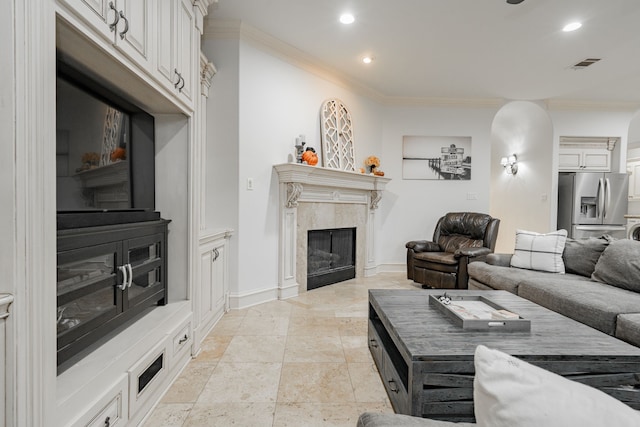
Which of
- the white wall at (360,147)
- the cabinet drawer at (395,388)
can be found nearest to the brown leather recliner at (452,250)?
the white wall at (360,147)

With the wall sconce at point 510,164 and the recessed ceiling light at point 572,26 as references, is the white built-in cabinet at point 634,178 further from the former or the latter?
the recessed ceiling light at point 572,26

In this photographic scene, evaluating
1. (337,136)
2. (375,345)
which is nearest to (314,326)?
(375,345)

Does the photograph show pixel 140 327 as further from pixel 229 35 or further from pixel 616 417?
pixel 229 35

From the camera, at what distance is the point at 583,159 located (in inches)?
221

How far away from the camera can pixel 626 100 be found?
5.28m

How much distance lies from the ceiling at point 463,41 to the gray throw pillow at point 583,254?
206 cm

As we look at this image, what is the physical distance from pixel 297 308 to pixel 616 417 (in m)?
3.06

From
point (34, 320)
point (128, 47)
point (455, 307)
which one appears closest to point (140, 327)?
Answer: point (34, 320)

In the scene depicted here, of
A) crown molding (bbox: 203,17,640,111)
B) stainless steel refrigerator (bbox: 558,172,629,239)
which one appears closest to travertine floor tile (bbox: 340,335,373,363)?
crown molding (bbox: 203,17,640,111)

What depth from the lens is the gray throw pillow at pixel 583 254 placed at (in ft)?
9.54

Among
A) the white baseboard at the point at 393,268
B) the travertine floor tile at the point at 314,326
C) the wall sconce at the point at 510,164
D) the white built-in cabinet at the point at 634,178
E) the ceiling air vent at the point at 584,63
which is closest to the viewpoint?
the travertine floor tile at the point at 314,326

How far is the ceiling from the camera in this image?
290 cm

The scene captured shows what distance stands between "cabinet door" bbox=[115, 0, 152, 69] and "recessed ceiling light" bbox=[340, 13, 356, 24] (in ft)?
6.45

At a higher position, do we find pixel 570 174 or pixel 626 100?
pixel 626 100
